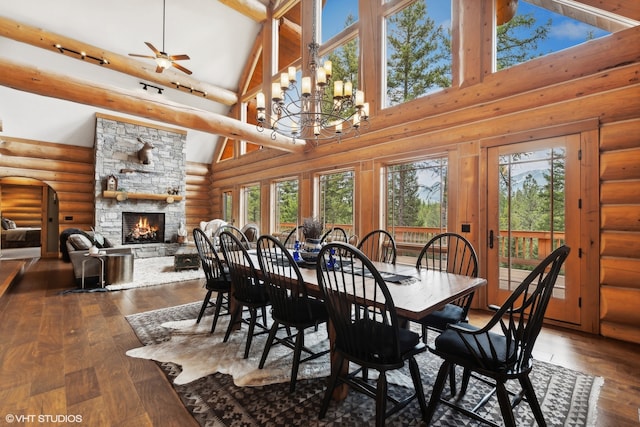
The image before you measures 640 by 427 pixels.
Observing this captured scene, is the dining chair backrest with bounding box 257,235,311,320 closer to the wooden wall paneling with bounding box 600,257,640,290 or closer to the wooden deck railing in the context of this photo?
the wooden deck railing

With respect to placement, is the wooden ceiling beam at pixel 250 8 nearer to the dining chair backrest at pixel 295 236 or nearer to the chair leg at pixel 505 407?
the dining chair backrest at pixel 295 236

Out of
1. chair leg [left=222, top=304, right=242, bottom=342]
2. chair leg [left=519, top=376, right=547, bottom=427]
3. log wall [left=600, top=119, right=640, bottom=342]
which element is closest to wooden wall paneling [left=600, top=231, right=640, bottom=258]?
log wall [left=600, top=119, right=640, bottom=342]

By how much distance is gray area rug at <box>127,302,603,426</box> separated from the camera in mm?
1737

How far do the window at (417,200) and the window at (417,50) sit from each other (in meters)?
1.15

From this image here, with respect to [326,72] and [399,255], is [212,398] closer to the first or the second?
[326,72]

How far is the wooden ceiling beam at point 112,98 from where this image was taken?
11.0ft

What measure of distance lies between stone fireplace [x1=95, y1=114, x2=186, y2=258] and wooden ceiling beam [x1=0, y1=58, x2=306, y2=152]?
14.2 feet

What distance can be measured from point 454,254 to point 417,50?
3.33 meters

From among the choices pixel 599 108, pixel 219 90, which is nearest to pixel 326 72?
pixel 599 108

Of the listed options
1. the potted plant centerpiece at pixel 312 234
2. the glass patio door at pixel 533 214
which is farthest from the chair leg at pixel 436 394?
the glass patio door at pixel 533 214

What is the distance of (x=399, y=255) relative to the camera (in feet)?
16.5

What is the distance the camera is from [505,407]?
144cm

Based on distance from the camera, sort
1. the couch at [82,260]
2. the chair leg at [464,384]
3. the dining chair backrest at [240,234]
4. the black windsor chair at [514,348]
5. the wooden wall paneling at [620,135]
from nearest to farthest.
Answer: the black windsor chair at [514,348], the chair leg at [464,384], the dining chair backrest at [240,234], the wooden wall paneling at [620,135], the couch at [82,260]

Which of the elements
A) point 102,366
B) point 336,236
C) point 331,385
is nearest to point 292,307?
point 331,385
